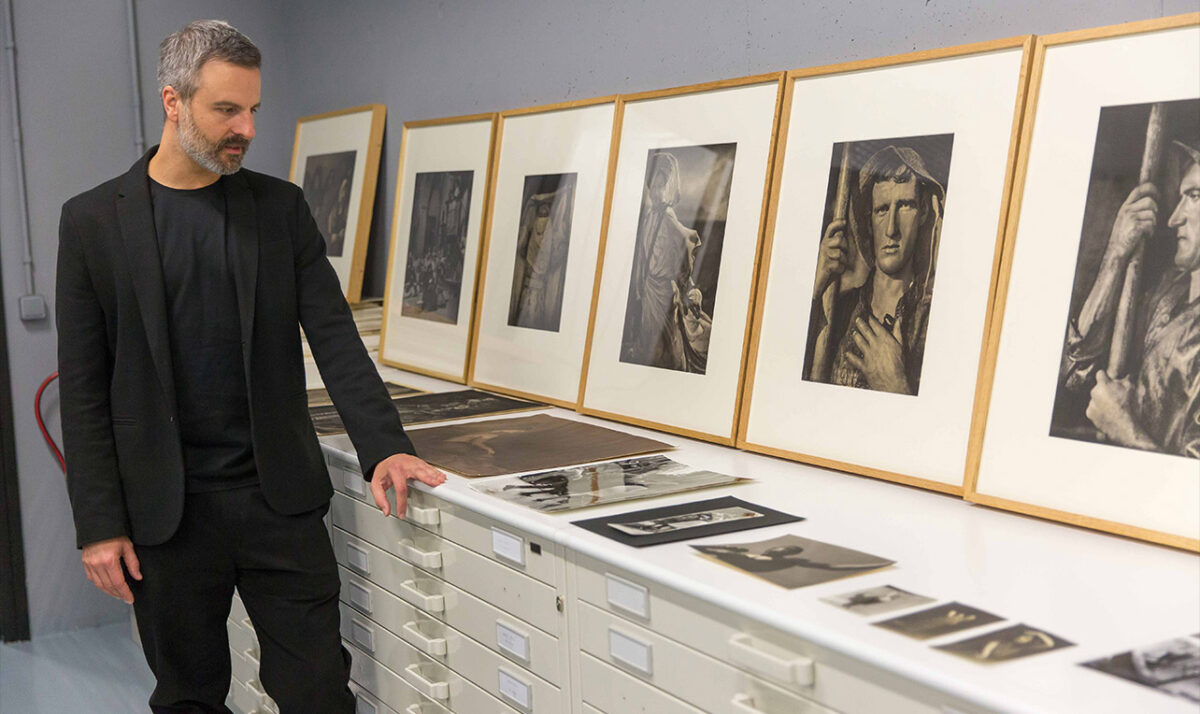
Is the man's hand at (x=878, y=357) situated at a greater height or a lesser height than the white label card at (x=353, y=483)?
greater

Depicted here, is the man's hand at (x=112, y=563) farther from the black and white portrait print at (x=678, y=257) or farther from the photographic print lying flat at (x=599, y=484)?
the black and white portrait print at (x=678, y=257)

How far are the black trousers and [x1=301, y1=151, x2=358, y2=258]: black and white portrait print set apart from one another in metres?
1.85

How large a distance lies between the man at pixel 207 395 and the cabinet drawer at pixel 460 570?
13 centimetres

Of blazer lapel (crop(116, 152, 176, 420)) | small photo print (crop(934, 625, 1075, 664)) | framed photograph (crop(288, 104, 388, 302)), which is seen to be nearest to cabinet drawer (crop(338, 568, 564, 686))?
blazer lapel (crop(116, 152, 176, 420))

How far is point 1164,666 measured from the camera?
109cm

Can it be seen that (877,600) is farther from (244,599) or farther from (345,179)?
(345,179)

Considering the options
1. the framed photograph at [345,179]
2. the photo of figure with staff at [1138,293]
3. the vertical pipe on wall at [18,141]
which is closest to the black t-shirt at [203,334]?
the photo of figure with staff at [1138,293]

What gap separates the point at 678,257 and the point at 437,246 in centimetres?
110

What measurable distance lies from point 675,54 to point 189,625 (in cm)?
156

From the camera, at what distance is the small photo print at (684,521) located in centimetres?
161

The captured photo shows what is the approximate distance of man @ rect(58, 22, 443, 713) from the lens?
6.28ft

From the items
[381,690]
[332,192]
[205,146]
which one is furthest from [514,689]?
[332,192]

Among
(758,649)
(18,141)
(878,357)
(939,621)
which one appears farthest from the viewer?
(18,141)

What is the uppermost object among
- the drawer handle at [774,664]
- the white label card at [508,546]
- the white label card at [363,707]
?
the drawer handle at [774,664]
